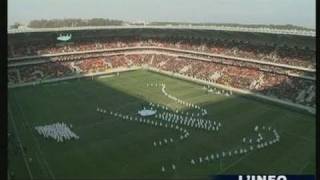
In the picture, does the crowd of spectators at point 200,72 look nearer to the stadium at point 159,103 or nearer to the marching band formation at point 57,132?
the stadium at point 159,103

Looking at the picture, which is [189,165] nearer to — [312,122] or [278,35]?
[312,122]

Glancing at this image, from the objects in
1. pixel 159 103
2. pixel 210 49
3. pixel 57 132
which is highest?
pixel 210 49

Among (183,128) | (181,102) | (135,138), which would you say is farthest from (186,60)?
(135,138)

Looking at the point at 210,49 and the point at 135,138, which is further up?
the point at 210,49

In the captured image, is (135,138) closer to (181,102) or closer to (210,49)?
(181,102)

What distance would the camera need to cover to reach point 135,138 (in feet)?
102

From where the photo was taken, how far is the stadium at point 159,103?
1046 inches

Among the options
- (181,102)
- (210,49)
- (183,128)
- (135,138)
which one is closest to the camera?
(135,138)

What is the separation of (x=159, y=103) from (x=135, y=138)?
423 inches

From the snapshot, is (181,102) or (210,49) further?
(210,49)

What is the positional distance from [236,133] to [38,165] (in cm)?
1362

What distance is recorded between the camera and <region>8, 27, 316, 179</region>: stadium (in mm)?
26578

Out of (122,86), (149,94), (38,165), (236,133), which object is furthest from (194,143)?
(122,86)

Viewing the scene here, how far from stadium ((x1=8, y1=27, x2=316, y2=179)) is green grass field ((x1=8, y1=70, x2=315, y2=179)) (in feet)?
0.24
